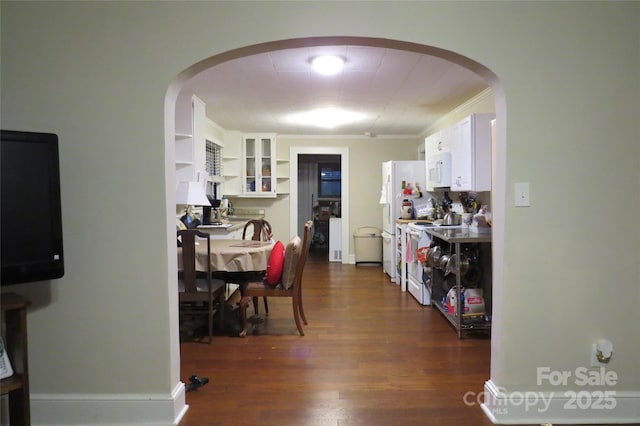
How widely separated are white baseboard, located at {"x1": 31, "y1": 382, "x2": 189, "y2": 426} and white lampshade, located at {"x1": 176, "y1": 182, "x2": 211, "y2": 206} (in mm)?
1887

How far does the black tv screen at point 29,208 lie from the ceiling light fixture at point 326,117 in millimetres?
3434

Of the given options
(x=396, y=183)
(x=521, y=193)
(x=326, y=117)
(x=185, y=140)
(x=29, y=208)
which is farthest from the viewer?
(x=396, y=183)

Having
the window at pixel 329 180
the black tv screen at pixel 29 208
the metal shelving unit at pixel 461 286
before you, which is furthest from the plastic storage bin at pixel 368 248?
the black tv screen at pixel 29 208

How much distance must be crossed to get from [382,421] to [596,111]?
190cm

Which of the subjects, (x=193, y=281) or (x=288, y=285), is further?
(x=288, y=285)

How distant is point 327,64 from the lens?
3.10 meters

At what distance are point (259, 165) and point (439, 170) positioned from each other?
3161 mm

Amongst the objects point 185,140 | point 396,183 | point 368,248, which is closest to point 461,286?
point 396,183

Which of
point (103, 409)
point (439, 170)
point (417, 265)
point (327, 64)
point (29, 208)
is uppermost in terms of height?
point (327, 64)

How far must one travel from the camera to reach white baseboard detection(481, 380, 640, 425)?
81.8 inches

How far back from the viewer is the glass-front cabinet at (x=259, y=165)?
21.6 feet

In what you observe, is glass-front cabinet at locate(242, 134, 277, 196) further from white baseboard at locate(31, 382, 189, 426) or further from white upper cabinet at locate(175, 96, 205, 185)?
white baseboard at locate(31, 382, 189, 426)

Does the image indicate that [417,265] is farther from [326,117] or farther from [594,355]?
[594,355]

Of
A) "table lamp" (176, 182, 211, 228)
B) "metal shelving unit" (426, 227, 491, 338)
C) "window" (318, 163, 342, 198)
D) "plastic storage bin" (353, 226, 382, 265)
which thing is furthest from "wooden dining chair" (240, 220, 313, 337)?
"window" (318, 163, 342, 198)
